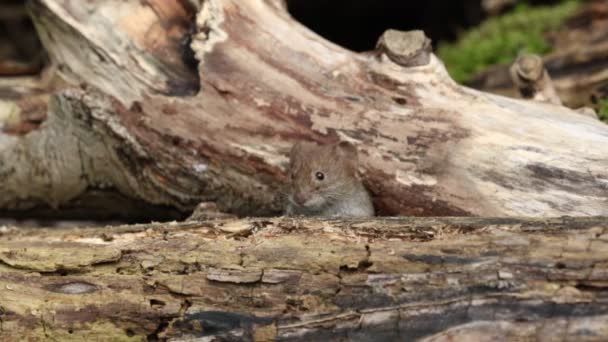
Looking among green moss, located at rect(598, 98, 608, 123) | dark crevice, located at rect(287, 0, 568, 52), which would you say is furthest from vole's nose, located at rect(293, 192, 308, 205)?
dark crevice, located at rect(287, 0, 568, 52)

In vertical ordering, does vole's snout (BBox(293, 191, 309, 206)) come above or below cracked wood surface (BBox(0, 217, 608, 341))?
above

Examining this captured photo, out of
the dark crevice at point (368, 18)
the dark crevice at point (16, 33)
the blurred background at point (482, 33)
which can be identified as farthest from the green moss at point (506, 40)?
the dark crevice at point (16, 33)

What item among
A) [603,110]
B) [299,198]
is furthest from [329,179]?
[603,110]

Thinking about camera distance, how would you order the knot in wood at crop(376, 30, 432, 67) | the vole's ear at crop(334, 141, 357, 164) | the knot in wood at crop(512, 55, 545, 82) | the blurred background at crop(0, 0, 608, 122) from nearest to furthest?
the knot in wood at crop(376, 30, 432, 67), the vole's ear at crop(334, 141, 357, 164), the knot in wood at crop(512, 55, 545, 82), the blurred background at crop(0, 0, 608, 122)

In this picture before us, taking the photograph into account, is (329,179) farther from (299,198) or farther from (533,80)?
(533,80)

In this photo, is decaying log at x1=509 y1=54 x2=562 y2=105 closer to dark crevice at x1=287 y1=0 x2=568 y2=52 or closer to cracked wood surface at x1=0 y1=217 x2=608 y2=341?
cracked wood surface at x1=0 y1=217 x2=608 y2=341

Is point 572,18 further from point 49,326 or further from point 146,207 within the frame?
point 49,326

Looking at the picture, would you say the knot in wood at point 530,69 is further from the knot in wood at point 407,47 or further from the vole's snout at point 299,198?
the vole's snout at point 299,198
